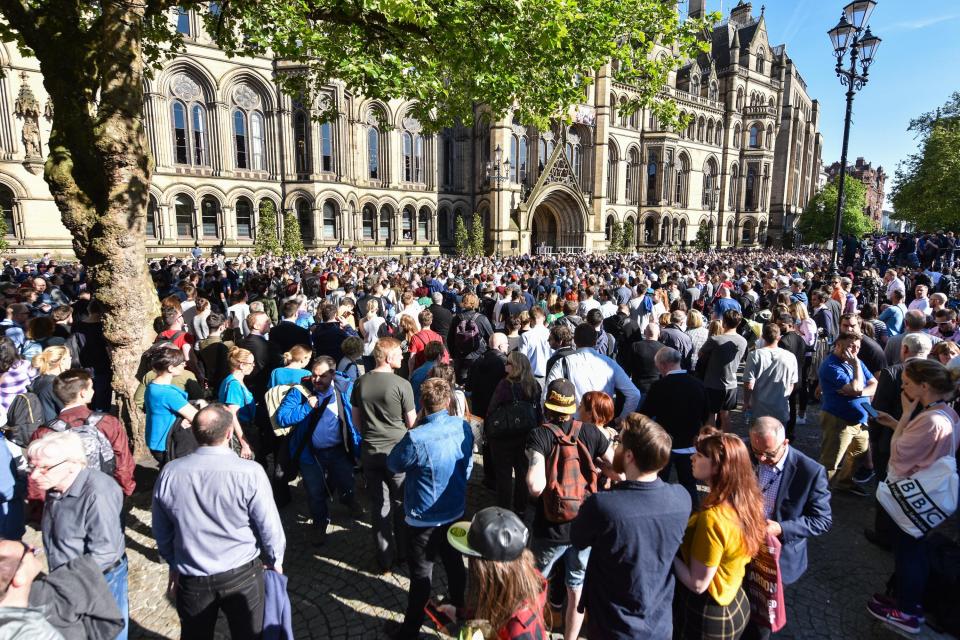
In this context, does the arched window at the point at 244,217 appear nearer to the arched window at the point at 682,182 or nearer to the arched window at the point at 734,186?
the arched window at the point at 682,182

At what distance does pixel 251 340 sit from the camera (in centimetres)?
591

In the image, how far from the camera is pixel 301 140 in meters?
32.0

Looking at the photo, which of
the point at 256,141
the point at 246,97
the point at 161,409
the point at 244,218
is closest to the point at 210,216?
the point at 244,218

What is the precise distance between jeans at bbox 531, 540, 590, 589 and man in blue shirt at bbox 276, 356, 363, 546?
6.88 feet

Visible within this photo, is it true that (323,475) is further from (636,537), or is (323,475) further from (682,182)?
(682,182)

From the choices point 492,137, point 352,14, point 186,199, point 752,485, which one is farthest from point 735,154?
point 752,485

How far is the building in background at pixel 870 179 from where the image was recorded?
4168 inches

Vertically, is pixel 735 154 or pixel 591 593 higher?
pixel 735 154

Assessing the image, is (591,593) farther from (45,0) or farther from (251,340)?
(45,0)

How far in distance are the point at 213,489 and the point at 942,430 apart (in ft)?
15.1

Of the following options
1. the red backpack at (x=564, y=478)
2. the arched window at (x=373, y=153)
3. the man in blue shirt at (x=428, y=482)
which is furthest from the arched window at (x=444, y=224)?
the red backpack at (x=564, y=478)

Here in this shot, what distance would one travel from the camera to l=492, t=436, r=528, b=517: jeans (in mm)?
4297

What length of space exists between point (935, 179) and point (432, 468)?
105ft

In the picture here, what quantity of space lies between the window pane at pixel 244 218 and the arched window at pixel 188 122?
122 inches
